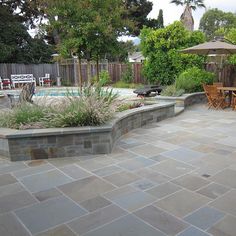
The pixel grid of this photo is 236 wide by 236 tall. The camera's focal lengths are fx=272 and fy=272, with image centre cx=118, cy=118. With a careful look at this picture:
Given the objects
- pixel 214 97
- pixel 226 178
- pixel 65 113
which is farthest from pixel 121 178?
pixel 214 97

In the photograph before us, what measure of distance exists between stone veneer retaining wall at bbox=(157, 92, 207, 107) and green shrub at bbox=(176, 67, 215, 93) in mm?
317

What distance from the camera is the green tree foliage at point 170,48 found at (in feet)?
38.4

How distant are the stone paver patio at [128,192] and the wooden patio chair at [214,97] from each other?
358 cm

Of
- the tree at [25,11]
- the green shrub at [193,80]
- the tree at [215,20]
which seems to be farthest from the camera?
the tree at [215,20]

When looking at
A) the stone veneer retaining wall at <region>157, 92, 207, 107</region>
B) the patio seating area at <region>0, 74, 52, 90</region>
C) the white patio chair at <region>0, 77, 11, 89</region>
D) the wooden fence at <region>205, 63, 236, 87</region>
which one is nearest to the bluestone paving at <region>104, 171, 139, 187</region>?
the stone veneer retaining wall at <region>157, 92, 207, 107</region>

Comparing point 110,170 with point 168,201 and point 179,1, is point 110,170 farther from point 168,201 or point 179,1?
point 179,1

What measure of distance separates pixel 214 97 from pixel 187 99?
Result: 2.55 feet

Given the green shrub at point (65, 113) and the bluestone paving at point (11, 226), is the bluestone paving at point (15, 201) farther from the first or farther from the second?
the green shrub at point (65, 113)

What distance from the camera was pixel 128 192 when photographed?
2.88 meters

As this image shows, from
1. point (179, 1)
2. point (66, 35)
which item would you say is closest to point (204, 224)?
point (66, 35)

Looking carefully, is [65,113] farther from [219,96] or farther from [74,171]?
[219,96]

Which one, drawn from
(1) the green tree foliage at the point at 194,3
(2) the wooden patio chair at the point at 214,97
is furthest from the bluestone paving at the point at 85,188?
(1) the green tree foliage at the point at 194,3

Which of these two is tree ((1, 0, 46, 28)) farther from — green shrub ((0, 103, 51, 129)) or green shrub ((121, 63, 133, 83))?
green shrub ((0, 103, 51, 129))

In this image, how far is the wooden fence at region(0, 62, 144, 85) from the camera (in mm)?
17016
